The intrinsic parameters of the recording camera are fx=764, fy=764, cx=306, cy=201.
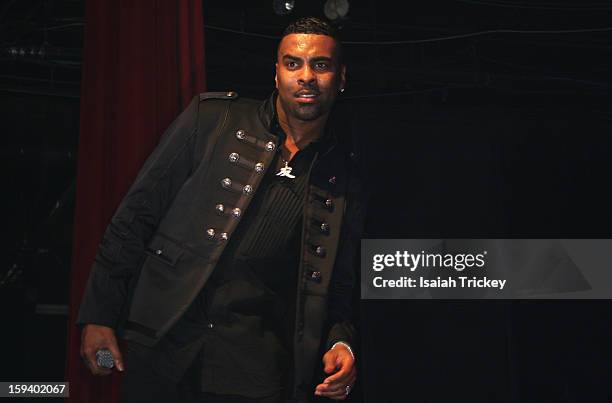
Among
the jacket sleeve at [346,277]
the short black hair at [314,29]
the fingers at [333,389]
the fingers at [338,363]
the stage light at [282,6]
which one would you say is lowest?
the fingers at [333,389]

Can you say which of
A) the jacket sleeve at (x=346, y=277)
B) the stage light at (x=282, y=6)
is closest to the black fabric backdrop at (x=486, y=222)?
the stage light at (x=282, y=6)

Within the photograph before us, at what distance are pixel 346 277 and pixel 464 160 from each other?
16.4ft

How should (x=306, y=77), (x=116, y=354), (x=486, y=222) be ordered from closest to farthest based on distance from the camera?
1. (x=116, y=354)
2. (x=306, y=77)
3. (x=486, y=222)

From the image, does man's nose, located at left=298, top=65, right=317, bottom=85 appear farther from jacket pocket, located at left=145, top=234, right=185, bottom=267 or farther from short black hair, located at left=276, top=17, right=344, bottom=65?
jacket pocket, located at left=145, top=234, right=185, bottom=267

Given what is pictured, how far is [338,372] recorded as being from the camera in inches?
76.7

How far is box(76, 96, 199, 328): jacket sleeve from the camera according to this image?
5.97ft

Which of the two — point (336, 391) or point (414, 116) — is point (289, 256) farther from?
point (414, 116)

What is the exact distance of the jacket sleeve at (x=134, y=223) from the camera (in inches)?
71.6

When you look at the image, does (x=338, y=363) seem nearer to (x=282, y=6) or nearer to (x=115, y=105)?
(x=115, y=105)

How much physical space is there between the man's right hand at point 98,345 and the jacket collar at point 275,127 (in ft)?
2.20

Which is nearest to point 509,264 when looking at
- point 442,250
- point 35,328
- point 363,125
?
point 442,250

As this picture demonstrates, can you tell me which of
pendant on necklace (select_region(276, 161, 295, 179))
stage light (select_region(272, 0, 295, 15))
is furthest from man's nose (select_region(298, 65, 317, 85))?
stage light (select_region(272, 0, 295, 15))

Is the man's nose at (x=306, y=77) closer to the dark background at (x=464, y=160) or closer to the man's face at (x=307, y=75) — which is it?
the man's face at (x=307, y=75)

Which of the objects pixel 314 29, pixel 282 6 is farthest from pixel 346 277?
pixel 282 6
